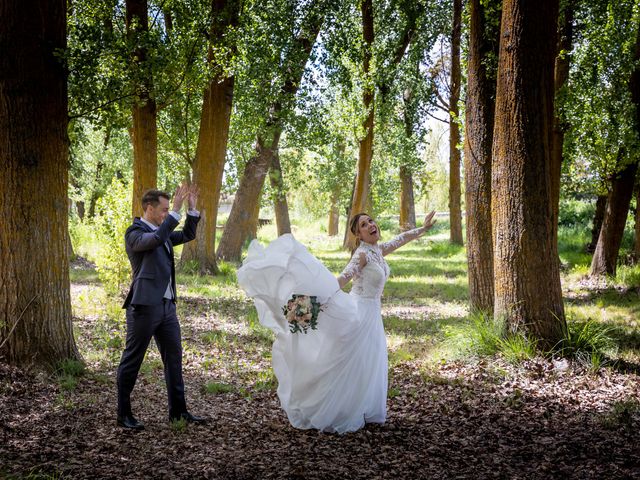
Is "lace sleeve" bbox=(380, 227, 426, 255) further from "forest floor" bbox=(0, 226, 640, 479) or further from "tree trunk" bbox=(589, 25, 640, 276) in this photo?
"tree trunk" bbox=(589, 25, 640, 276)

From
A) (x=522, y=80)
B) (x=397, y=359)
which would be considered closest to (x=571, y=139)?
(x=522, y=80)

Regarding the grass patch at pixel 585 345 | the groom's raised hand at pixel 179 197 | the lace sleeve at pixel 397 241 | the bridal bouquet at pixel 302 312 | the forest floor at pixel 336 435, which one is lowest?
the forest floor at pixel 336 435

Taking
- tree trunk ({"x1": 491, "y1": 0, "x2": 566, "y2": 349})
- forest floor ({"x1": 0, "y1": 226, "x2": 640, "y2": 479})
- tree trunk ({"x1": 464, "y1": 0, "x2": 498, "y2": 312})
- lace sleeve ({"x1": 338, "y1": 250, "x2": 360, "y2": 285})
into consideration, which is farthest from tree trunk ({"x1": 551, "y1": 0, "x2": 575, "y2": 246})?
lace sleeve ({"x1": 338, "y1": 250, "x2": 360, "y2": 285})

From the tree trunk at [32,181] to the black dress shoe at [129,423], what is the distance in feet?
5.94

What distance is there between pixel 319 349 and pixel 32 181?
3.90m

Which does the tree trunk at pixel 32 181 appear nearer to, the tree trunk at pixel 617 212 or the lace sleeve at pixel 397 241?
the lace sleeve at pixel 397 241

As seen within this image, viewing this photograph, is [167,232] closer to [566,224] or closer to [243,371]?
[243,371]

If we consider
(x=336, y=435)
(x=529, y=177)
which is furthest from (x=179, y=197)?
(x=529, y=177)

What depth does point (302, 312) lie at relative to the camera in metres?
6.25

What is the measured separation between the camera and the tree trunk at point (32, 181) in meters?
6.90

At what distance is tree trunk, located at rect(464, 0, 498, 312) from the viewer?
32.2ft

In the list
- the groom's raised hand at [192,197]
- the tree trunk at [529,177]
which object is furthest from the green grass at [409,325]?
the groom's raised hand at [192,197]

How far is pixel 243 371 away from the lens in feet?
28.5

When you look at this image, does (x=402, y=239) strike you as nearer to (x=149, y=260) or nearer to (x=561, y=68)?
(x=149, y=260)
